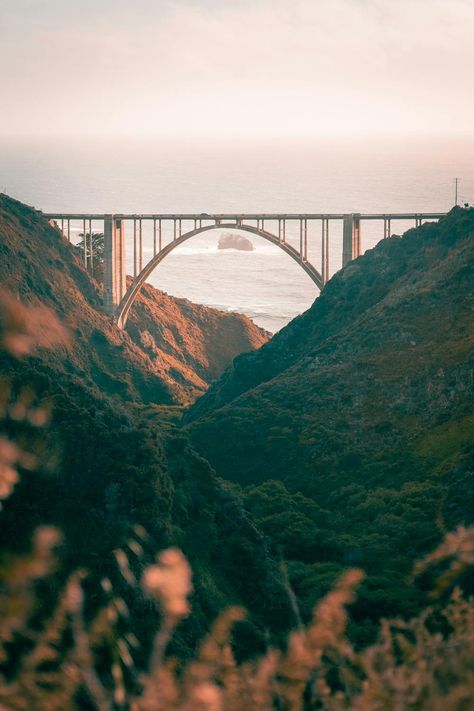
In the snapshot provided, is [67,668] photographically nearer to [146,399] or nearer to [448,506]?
[448,506]

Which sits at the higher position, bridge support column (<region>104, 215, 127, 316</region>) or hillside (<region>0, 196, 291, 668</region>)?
bridge support column (<region>104, 215, 127, 316</region>)

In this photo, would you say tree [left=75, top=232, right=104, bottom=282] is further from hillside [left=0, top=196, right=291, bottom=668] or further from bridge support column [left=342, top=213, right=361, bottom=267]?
hillside [left=0, top=196, right=291, bottom=668]

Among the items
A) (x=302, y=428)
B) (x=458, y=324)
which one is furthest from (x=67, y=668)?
(x=458, y=324)

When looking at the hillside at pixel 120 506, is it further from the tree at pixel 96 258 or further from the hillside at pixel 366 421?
the tree at pixel 96 258

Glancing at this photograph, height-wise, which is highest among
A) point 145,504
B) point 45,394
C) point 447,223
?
point 447,223

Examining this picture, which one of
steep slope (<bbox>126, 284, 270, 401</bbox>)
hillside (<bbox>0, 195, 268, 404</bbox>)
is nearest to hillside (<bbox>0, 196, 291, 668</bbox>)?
hillside (<bbox>0, 195, 268, 404</bbox>)

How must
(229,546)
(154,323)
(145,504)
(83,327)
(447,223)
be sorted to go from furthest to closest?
(154,323)
(83,327)
(447,223)
(229,546)
(145,504)
